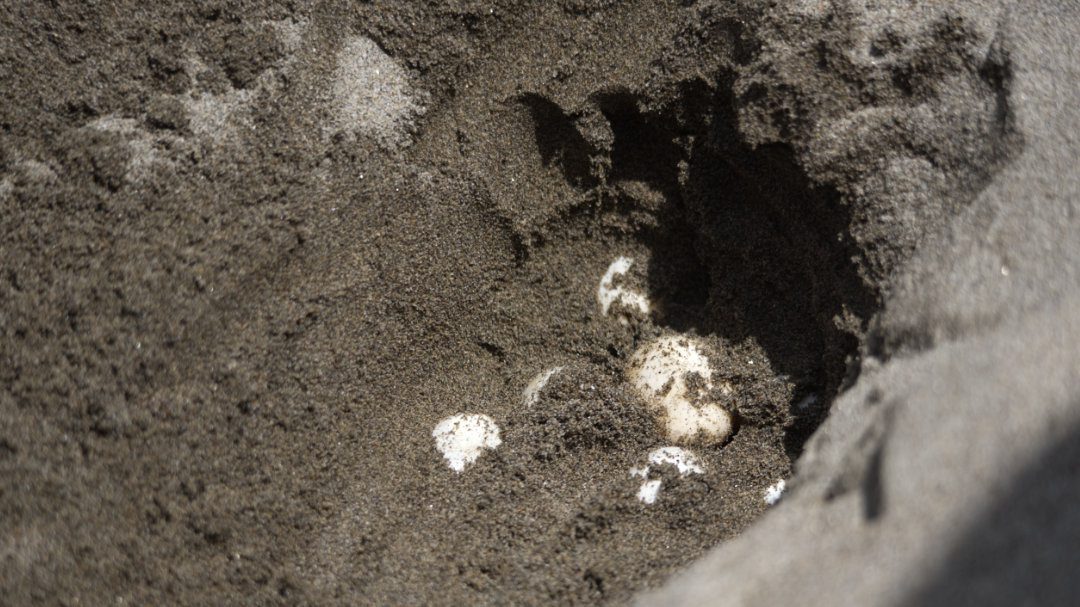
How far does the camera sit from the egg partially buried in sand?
1691 millimetres

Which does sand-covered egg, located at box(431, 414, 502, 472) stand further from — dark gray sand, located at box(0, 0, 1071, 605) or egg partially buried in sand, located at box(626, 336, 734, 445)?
egg partially buried in sand, located at box(626, 336, 734, 445)

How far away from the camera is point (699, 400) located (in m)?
1.71

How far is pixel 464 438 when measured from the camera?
1672 mm

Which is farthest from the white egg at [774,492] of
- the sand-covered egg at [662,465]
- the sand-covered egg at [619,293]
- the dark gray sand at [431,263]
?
the sand-covered egg at [619,293]

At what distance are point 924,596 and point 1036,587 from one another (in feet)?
0.41

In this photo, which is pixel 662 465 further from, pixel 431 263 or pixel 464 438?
pixel 431 263

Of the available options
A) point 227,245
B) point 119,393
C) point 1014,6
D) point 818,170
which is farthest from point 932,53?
point 119,393

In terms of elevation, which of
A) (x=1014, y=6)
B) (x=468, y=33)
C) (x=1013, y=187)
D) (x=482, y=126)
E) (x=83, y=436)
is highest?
(x=1014, y=6)

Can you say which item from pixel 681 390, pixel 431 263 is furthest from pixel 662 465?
pixel 431 263

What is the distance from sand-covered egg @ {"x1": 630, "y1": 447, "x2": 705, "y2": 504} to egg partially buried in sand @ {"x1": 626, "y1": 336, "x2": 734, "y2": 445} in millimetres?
50

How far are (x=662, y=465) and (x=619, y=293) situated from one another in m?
0.43

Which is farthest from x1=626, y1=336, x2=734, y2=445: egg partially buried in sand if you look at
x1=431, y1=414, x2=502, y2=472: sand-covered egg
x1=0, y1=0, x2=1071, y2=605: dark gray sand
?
x1=431, y1=414, x2=502, y2=472: sand-covered egg

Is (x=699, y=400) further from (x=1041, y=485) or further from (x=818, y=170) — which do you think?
(x=1041, y=485)

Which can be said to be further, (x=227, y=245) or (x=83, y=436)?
(x=227, y=245)
